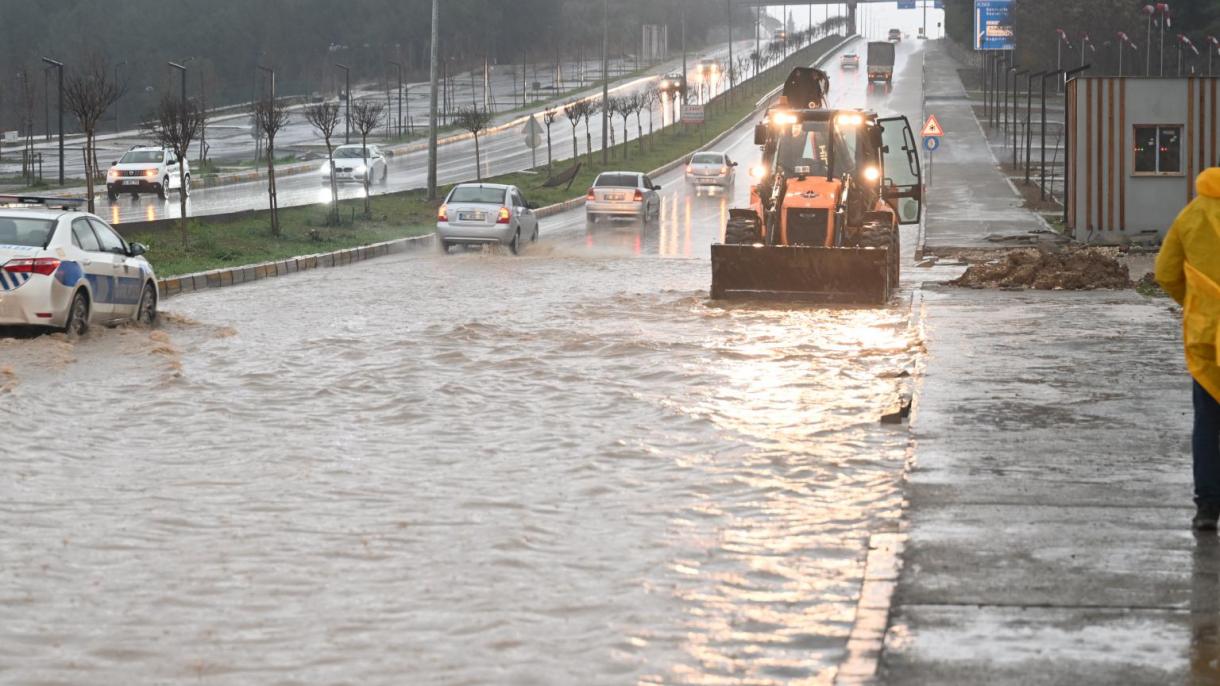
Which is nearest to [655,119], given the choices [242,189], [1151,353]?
[242,189]

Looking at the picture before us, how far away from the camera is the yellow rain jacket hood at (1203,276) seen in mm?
8055

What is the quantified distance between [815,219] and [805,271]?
1.01 m

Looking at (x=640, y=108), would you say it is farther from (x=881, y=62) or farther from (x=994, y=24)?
(x=881, y=62)

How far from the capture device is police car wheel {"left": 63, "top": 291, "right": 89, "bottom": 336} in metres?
17.2

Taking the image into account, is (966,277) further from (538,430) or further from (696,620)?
(696,620)

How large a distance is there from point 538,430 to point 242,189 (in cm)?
4635

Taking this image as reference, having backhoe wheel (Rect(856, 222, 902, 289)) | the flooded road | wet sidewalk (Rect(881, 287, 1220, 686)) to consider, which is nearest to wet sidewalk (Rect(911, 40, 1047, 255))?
backhoe wheel (Rect(856, 222, 902, 289))

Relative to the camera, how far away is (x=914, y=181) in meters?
25.6

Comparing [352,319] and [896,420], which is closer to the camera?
[896,420]

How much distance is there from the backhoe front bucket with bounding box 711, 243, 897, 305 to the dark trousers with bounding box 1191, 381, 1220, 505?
12.9 metres

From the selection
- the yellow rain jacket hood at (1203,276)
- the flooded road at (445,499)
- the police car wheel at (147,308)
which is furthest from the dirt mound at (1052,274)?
the yellow rain jacket hood at (1203,276)

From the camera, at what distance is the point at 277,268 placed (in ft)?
93.4

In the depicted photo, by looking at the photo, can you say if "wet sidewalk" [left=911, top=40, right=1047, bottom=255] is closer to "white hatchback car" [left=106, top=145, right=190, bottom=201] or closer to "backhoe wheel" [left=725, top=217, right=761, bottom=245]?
"backhoe wheel" [left=725, top=217, right=761, bottom=245]

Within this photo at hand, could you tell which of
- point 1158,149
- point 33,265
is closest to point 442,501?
point 33,265
